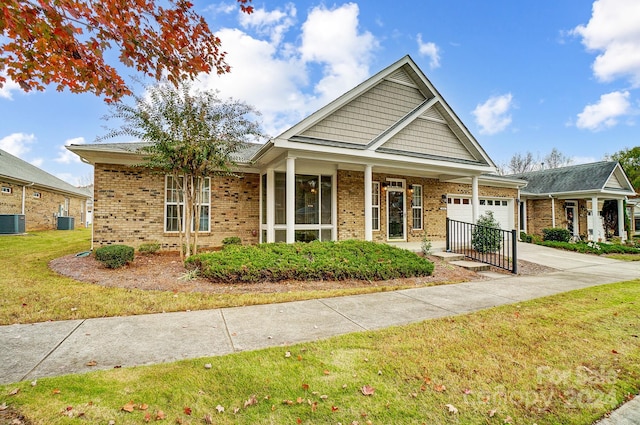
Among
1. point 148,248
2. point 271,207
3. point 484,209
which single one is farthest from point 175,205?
point 484,209

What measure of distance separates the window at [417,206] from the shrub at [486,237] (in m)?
2.42

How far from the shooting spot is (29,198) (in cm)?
1806

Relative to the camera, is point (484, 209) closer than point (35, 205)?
Yes

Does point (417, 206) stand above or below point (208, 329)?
above

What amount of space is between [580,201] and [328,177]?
18.0 metres

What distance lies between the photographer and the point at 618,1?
32.0ft

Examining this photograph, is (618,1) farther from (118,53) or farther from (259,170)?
(118,53)

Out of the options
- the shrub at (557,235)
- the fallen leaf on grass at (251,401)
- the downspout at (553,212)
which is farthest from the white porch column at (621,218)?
the fallen leaf on grass at (251,401)

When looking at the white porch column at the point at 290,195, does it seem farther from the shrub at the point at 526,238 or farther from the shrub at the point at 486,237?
the shrub at the point at 526,238

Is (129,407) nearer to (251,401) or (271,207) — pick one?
(251,401)

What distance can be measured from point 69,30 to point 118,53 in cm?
84

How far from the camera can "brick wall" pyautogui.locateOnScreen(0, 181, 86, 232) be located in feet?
53.5

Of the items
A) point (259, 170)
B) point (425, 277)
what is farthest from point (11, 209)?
point (425, 277)

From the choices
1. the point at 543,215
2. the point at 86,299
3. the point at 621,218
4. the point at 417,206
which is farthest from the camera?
the point at 621,218
